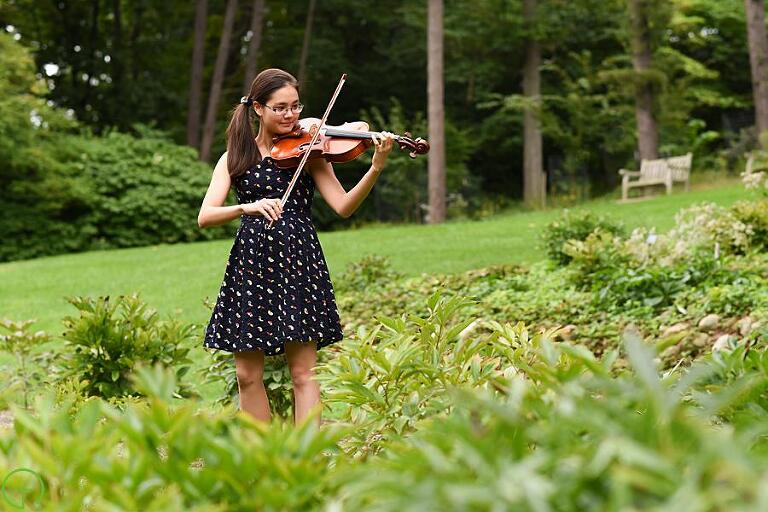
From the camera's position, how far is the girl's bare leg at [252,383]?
395cm

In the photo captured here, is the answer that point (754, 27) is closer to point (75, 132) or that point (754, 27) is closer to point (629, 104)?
point (629, 104)

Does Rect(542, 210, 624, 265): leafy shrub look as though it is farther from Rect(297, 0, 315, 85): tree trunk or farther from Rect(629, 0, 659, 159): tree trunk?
Rect(297, 0, 315, 85): tree trunk

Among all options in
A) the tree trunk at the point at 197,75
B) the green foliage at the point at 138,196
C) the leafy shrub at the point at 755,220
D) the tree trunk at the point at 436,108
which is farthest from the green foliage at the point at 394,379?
the tree trunk at the point at 197,75

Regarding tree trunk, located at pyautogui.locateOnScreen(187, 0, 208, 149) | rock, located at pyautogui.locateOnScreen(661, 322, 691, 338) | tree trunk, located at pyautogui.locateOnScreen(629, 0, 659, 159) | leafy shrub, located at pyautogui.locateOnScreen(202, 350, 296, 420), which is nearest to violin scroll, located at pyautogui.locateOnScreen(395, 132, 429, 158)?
leafy shrub, located at pyautogui.locateOnScreen(202, 350, 296, 420)

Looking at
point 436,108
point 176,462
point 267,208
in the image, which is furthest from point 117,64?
point 176,462

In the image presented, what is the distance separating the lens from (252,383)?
13.1 feet

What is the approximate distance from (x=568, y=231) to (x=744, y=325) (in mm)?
4007

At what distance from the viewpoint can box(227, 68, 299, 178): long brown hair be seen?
391 centimetres

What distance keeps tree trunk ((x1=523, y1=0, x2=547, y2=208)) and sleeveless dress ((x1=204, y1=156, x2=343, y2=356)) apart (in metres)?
21.4

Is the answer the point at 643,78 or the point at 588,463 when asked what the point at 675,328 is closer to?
the point at 588,463

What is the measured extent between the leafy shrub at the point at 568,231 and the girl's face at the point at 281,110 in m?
6.04

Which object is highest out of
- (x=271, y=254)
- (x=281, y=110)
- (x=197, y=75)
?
(x=197, y=75)

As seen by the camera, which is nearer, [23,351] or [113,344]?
[113,344]

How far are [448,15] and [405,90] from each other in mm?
3496
